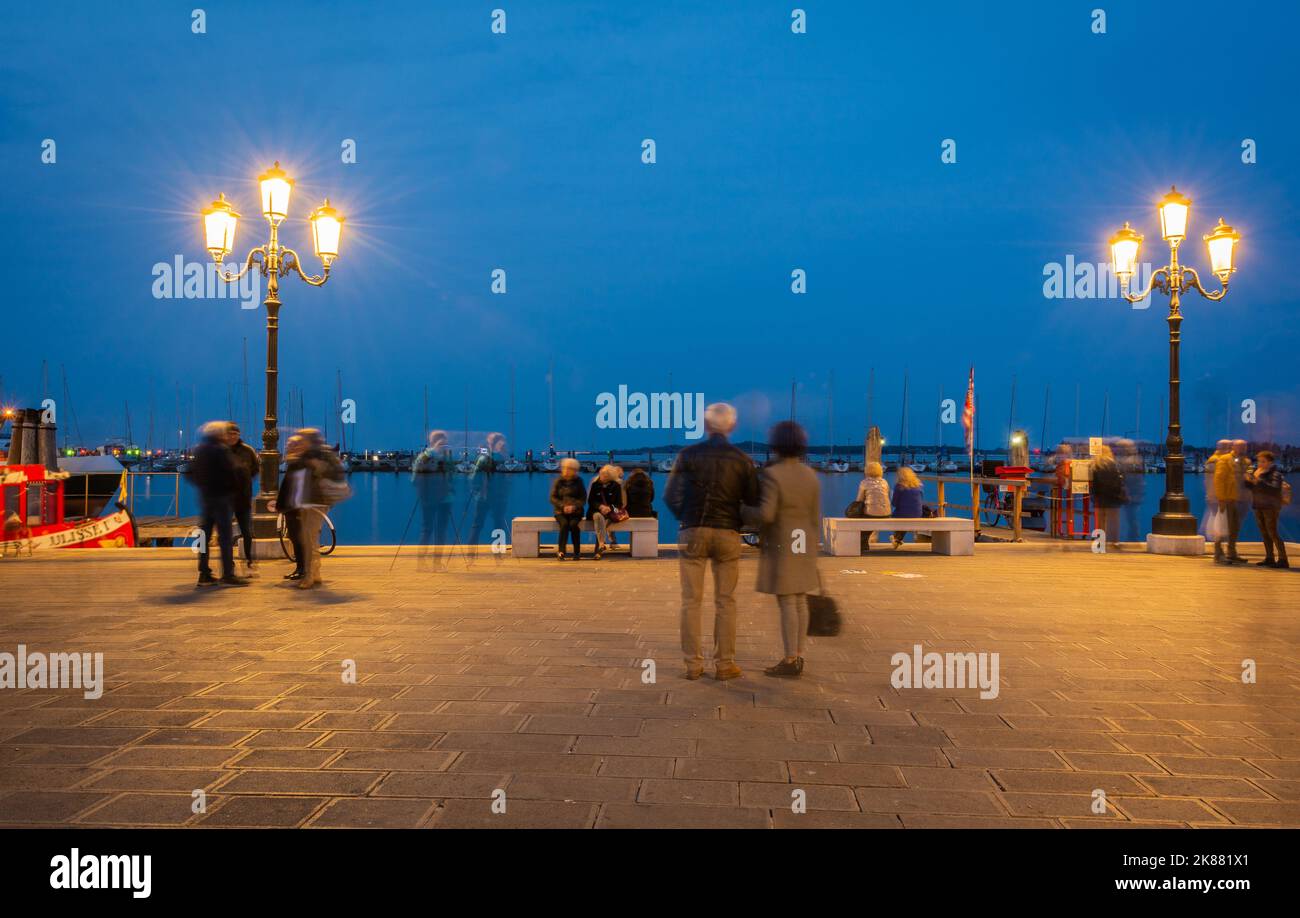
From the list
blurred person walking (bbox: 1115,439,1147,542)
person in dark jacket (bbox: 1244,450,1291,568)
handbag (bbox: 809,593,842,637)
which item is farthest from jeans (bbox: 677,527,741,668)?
blurred person walking (bbox: 1115,439,1147,542)

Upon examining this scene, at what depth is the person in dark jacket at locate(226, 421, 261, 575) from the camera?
1111 cm

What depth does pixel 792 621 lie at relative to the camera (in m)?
6.42

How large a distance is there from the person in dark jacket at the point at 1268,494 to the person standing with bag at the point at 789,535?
363 inches

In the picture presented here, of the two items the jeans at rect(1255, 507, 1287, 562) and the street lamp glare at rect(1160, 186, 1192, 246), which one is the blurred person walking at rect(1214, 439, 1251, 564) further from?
the street lamp glare at rect(1160, 186, 1192, 246)

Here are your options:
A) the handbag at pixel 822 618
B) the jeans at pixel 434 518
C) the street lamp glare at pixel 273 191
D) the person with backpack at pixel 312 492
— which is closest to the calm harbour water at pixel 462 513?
the jeans at pixel 434 518

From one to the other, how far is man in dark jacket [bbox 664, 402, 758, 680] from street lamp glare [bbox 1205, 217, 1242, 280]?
42.9 ft

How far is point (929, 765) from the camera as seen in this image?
4.46 m

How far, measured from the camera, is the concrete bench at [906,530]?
1448 cm

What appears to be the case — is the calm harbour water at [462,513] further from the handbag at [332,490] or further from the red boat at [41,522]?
the red boat at [41,522]

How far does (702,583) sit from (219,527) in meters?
7.32

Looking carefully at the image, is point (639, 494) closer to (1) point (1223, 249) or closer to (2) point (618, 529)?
(2) point (618, 529)

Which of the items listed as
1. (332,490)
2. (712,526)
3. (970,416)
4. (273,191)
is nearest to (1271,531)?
(970,416)
